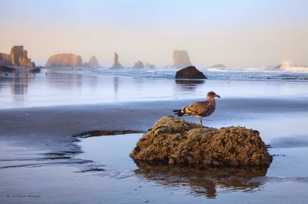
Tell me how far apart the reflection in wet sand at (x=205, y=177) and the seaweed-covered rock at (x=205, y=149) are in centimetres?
39

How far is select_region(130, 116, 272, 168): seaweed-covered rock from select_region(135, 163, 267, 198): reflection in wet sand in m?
0.39

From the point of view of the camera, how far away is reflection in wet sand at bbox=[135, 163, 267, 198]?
7942 millimetres

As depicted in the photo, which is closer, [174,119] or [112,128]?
[174,119]

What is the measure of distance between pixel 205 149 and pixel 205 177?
1436 millimetres

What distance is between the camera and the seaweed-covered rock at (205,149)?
9922 mm

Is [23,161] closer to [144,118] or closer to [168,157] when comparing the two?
[168,157]

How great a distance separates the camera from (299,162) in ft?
33.1

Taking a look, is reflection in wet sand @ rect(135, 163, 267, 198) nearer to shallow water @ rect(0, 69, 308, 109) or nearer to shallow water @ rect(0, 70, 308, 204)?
shallow water @ rect(0, 70, 308, 204)

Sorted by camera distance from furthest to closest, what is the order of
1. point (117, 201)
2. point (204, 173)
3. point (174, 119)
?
point (174, 119), point (204, 173), point (117, 201)

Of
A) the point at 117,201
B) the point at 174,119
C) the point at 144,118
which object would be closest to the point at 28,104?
the point at 144,118

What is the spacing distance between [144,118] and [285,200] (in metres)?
11.4

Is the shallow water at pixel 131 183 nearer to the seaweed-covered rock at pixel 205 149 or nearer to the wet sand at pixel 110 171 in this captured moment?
the wet sand at pixel 110 171

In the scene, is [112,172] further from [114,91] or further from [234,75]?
[234,75]

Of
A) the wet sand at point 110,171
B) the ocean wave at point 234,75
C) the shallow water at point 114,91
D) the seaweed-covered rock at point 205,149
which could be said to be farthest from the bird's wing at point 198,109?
the ocean wave at point 234,75
